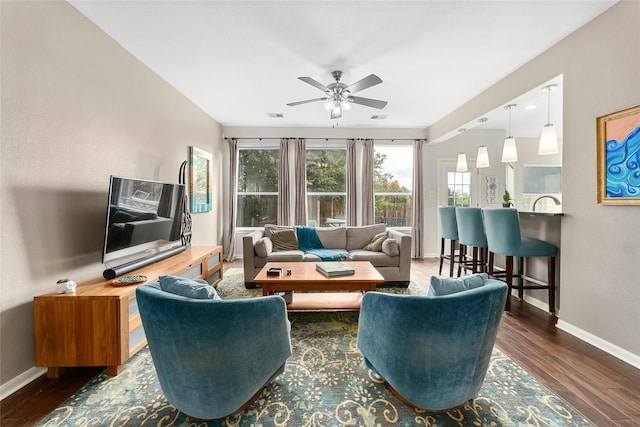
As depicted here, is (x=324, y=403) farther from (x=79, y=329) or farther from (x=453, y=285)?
(x=79, y=329)

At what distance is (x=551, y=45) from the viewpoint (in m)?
2.79

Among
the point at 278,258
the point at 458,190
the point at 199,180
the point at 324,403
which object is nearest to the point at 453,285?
the point at 324,403

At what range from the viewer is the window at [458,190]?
20.0 feet

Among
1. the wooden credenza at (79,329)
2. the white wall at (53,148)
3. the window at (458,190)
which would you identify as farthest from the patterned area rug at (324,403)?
the window at (458,190)

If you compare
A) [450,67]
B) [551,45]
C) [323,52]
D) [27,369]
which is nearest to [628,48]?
[551,45]

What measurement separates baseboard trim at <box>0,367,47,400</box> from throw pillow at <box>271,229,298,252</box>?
8.77 ft

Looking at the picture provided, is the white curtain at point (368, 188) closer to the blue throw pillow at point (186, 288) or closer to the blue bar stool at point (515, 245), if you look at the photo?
the blue bar stool at point (515, 245)

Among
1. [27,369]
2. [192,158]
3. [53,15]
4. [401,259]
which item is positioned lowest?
[27,369]

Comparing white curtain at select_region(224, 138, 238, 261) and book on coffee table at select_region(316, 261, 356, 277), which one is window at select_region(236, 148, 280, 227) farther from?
book on coffee table at select_region(316, 261, 356, 277)

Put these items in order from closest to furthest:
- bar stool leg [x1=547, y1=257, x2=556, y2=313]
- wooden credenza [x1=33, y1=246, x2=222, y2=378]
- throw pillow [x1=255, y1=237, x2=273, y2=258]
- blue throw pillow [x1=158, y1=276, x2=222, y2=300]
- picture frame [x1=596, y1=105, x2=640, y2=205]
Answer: blue throw pillow [x1=158, y1=276, x2=222, y2=300], wooden credenza [x1=33, y1=246, x2=222, y2=378], picture frame [x1=596, y1=105, x2=640, y2=205], bar stool leg [x1=547, y1=257, x2=556, y2=313], throw pillow [x1=255, y1=237, x2=273, y2=258]

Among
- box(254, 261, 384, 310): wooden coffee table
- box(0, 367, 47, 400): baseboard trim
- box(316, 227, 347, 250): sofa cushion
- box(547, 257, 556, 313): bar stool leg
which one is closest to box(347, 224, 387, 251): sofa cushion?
box(316, 227, 347, 250): sofa cushion

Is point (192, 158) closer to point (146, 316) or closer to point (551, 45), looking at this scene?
point (146, 316)

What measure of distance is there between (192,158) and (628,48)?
4.71m

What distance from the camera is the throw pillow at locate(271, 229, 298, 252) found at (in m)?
4.32
